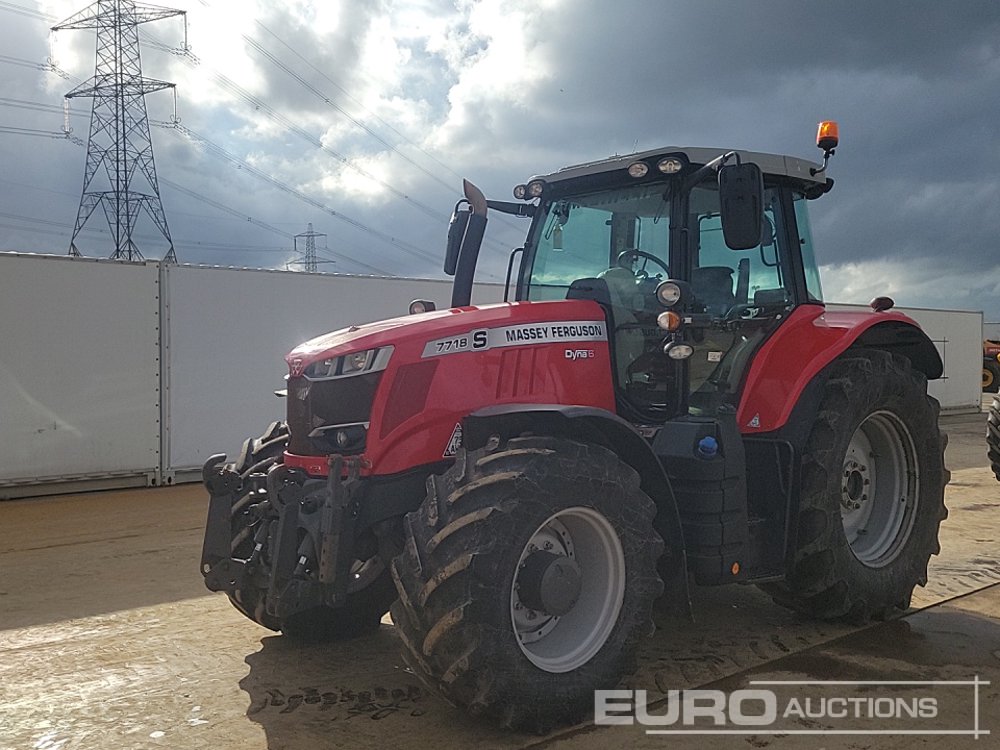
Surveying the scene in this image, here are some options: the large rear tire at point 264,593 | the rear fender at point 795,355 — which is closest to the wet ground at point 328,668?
the large rear tire at point 264,593

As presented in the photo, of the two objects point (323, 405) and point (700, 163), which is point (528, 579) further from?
point (700, 163)

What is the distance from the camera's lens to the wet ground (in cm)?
341

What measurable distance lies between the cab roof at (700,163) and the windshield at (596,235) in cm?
13

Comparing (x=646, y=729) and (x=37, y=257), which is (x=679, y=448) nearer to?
(x=646, y=729)

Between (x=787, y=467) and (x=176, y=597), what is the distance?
139 inches

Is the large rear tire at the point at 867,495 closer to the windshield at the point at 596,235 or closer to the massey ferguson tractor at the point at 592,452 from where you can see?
the massey ferguson tractor at the point at 592,452

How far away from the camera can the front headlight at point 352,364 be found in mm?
3723

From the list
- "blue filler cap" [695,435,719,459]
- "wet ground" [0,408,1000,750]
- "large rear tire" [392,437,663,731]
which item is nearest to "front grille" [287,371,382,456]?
"large rear tire" [392,437,663,731]

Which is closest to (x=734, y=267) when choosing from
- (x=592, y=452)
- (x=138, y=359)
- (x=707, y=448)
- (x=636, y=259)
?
(x=636, y=259)

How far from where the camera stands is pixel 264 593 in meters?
3.97

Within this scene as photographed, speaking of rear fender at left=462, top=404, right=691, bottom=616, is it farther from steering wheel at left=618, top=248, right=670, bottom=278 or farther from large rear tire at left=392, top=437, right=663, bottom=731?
steering wheel at left=618, top=248, right=670, bottom=278

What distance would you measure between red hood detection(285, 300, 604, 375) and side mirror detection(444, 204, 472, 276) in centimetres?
78

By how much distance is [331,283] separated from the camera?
11.0m

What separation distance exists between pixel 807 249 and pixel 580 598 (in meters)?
2.50
